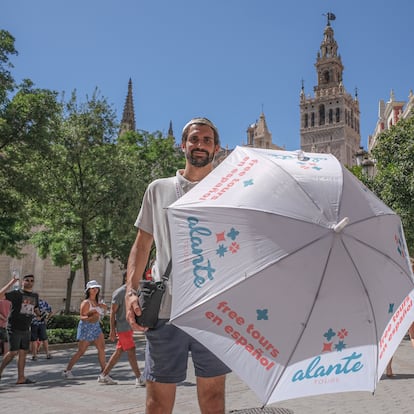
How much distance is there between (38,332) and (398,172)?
15591mm

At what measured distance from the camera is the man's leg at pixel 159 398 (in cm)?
295

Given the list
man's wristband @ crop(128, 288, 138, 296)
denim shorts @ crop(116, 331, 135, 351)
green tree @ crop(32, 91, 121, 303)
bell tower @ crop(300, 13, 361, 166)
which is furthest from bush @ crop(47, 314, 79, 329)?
bell tower @ crop(300, 13, 361, 166)

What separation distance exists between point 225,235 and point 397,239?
3.70ft

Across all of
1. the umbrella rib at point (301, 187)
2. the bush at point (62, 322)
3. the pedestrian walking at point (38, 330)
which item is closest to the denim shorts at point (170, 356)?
the umbrella rib at point (301, 187)

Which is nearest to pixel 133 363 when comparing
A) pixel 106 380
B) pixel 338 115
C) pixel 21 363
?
pixel 106 380

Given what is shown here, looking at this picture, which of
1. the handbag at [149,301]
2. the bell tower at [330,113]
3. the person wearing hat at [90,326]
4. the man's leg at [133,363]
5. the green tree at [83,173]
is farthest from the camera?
the bell tower at [330,113]

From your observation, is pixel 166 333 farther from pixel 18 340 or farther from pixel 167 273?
pixel 18 340

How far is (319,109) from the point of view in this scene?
3871 inches

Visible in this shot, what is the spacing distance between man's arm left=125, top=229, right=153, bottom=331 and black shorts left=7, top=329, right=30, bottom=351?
249 inches

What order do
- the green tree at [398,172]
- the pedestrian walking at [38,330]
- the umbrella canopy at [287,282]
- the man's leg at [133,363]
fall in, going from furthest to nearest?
the green tree at [398,172]
the pedestrian walking at [38,330]
the man's leg at [133,363]
the umbrella canopy at [287,282]

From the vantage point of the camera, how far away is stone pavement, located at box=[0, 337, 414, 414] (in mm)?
6133

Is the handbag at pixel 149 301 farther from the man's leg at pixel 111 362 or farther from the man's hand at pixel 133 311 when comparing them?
the man's leg at pixel 111 362

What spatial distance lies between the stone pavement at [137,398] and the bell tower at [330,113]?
8913cm

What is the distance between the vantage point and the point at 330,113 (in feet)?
317
